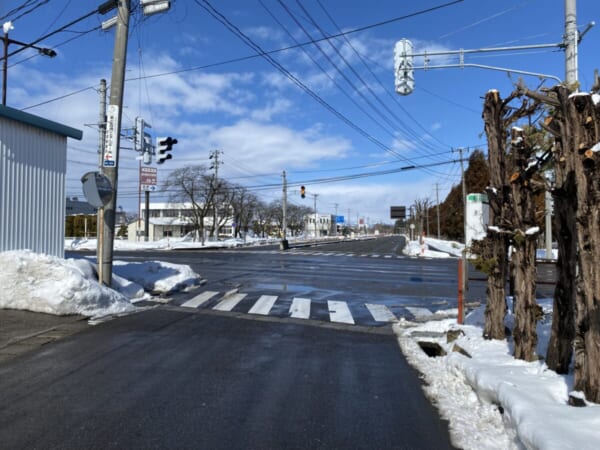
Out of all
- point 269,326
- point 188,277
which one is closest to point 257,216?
point 188,277

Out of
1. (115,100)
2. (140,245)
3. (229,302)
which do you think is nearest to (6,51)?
(115,100)

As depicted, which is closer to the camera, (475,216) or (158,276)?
(475,216)

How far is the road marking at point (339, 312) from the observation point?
9.07m

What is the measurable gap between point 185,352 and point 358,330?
11.0 feet

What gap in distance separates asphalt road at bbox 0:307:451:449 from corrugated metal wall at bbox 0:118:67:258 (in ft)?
13.9

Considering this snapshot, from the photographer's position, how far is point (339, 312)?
388 inches

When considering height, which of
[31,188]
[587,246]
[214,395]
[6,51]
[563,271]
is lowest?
[214,395]

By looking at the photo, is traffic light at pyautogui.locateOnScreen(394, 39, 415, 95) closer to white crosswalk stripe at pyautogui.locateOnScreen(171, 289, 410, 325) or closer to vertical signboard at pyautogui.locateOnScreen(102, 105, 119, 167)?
white crosswalk stripe at pyautogui.locateOnScreen(171, 289, 410, 325)

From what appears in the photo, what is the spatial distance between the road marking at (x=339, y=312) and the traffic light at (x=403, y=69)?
6.68m

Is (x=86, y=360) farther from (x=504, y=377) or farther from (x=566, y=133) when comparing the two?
(x=566, y=133)

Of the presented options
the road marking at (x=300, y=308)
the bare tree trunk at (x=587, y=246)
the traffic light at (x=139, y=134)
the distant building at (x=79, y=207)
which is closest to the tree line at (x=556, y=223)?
the bare tree trunk at (x=587, y=246)

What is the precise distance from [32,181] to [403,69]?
10.5 metres

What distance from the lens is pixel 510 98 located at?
17.9ft

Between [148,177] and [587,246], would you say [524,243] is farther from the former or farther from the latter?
[148,177]
